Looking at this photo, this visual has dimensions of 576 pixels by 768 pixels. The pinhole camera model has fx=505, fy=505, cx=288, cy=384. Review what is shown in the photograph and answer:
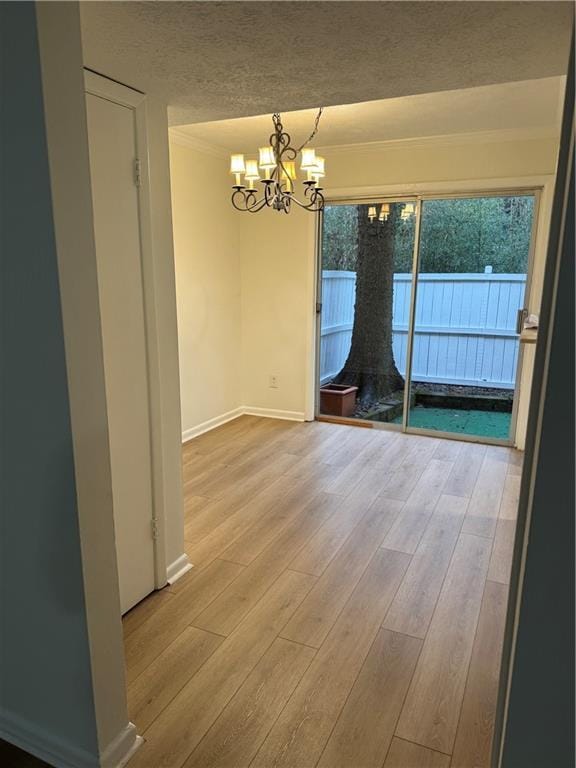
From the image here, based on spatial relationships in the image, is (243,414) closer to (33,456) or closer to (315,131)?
(315,131)

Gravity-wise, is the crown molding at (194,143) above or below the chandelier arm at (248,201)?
above

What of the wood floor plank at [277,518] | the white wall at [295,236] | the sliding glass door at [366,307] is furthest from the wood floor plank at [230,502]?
the sliding glass door at [366,307]

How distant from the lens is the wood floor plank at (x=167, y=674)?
172 centimetres

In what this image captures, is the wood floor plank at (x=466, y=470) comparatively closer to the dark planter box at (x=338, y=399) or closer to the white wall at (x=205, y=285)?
the dark planter box at (x=338, y=399)

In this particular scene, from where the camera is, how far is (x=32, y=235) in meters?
1.20

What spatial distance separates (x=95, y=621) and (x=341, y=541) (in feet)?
5.33

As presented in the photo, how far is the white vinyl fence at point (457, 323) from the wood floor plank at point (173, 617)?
2848 millimetres

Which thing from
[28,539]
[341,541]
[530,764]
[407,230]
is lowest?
[341,541]

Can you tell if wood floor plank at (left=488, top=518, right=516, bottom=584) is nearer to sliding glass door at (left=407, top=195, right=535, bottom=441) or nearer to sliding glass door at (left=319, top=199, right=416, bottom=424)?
sliding glass door at (left=407, top=195, right=535, bottom=441)

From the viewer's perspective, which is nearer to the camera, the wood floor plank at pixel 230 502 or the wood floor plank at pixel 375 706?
the wood floor plank at pixel 375 706

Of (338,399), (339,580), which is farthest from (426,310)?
(339,580)

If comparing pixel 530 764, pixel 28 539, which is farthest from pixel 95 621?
pixel 530 764

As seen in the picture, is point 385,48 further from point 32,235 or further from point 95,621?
point 95,621

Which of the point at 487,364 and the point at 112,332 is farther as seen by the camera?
the point at 487,364
